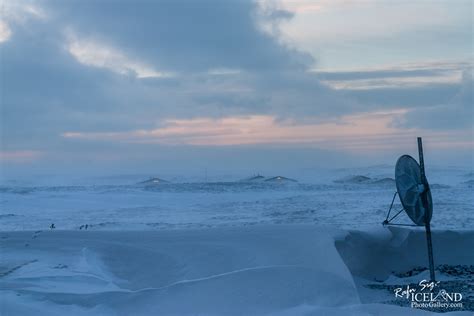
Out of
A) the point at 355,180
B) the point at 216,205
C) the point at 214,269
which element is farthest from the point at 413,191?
the point at 355,180

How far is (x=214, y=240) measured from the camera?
9273mm

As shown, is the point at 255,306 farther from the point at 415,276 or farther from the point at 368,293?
the point at 415,276

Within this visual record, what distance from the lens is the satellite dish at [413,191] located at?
773 centimetres

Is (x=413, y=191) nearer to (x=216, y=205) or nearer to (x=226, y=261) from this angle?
(x=226, y=261)

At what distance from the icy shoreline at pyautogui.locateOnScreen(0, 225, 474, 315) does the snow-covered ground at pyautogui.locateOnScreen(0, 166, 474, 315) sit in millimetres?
17

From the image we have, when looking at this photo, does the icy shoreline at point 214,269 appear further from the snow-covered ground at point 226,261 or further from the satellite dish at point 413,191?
the satellite dish at point 413,191

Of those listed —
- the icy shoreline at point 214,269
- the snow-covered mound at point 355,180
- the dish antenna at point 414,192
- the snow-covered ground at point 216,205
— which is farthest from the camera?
the snow-covered mound at point 355,180

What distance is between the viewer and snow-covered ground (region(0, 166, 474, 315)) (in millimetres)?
6336

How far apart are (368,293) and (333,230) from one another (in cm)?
185

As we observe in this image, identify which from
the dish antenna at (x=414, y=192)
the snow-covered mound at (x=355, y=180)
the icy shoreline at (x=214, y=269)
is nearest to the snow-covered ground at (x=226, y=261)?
the icy shoreline at (x=214, y=269)

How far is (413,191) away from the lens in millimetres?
7828

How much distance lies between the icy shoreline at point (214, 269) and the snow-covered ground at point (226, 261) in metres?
0.02

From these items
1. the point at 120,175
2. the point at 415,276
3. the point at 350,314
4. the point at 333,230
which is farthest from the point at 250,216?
the point at 120,175

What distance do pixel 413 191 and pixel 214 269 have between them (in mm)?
2873
